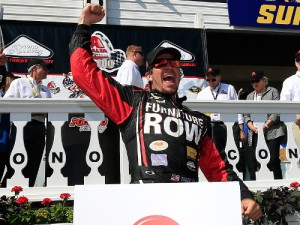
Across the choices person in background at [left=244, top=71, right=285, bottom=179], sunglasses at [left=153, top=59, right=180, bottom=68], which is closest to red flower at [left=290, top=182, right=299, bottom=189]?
person in background at [left=244, top=71, right=285, bottom=179]

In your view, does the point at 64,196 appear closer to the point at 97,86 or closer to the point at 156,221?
the point at 97,86

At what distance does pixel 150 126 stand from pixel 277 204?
2347 mm

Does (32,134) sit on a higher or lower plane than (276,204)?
higher

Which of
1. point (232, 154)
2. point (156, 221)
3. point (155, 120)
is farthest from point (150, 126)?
point (232, 154)

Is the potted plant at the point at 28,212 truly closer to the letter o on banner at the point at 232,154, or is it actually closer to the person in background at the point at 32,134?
the person in background at the point at 32,134

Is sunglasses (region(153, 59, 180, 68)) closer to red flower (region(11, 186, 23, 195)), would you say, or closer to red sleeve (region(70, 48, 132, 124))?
red sleeve (region(70, 48, 132, 124))

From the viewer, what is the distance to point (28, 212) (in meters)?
3.92

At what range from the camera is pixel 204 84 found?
1061 centimetres

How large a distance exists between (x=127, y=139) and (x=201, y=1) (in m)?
9.85

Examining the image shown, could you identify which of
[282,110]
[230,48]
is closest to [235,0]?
[230,48]

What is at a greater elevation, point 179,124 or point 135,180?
point 179,124

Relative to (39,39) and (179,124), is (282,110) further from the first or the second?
(39,39)

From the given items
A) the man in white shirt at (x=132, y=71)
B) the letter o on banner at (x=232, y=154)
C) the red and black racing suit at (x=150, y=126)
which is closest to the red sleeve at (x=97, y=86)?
the red and black racing suit at (x=150, y=126)

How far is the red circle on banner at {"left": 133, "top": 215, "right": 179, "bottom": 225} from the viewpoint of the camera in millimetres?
2039
